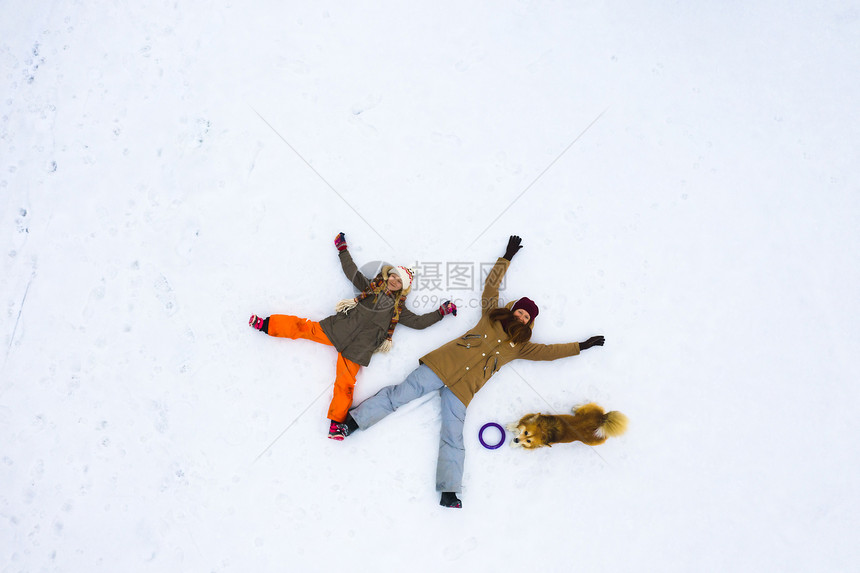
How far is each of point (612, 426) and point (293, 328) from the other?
266cm

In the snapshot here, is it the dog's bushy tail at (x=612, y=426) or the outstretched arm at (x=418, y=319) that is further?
the outstretched arm at (x=418, y=319)

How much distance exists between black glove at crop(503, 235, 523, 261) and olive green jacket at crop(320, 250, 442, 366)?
90cm

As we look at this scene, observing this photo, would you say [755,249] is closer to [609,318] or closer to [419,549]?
[609,318]

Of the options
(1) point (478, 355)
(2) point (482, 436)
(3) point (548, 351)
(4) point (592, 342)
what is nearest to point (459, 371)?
(1) point (478, 355)

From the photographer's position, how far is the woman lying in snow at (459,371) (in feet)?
12.3

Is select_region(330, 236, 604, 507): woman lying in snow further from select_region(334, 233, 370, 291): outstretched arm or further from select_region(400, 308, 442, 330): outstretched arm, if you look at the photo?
select_region(334, 233, 370, 291): outstretched arm

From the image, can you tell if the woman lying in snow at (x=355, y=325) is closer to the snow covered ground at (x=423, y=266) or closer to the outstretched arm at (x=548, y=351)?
the snow covered ground at (x=423, y=266)

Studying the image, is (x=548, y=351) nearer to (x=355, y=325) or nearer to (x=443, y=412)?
(x=443, y=412)

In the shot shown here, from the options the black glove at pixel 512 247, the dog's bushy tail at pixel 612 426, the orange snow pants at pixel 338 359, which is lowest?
the orange snow pants at pixel 338 359

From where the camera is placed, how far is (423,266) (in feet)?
13.7

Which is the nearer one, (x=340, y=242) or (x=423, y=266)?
(x=340, y=242)

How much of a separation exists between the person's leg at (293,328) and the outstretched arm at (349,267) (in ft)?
1.55

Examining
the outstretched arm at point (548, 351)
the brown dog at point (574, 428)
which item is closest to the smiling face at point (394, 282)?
the outstretched arm at point (548, 351)

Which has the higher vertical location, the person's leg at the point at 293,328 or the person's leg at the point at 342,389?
the person's leg at the point at 293,328
